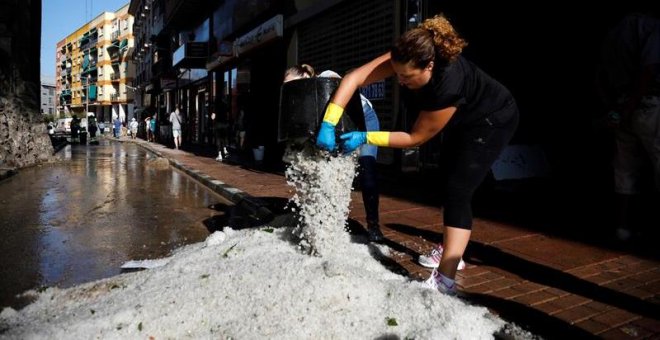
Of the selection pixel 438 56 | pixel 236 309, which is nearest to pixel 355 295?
pixel 236 309

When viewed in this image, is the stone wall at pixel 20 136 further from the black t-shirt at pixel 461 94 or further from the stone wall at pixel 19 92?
the black t-shirt at pixel 461 94

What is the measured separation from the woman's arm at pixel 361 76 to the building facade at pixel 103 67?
226 feet

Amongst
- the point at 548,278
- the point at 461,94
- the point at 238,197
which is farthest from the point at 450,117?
the point at 238,197

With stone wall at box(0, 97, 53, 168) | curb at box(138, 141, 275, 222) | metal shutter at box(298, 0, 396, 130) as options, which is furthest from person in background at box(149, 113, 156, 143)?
curb at box(138, 141, 275, 222)

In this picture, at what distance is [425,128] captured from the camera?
2.83m

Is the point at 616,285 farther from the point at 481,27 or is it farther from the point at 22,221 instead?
the point at 22,221

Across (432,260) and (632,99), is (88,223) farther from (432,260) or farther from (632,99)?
(632,99)

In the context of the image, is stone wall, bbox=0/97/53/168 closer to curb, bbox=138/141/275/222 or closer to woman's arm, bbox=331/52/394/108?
curb, bbox=138/141/275/222

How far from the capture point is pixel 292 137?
11.9 feet

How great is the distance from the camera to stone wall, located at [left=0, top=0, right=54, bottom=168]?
11.8 meters

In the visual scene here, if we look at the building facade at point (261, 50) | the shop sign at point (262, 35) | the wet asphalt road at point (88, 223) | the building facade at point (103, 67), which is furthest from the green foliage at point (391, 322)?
the building facade at point (103, 67)

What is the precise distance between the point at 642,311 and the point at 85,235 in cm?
496

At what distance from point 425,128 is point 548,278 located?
136cm

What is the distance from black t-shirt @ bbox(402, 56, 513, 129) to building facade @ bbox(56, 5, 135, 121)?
69.3 metres
